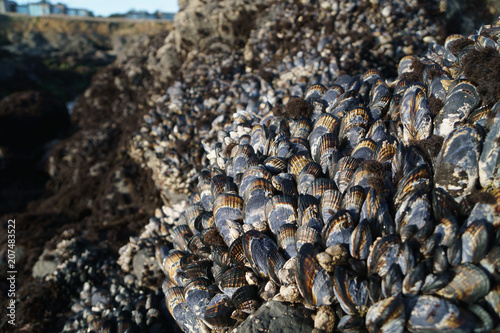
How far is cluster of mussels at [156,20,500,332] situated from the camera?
1.98m

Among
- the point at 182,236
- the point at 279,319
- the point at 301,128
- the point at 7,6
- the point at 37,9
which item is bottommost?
the point at 279,319

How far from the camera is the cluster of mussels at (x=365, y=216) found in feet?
6.50

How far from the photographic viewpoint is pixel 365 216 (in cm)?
240

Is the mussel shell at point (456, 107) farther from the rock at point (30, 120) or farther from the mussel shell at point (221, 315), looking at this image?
the rock at point (30, 120)

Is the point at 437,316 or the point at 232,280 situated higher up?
the point at 232,280

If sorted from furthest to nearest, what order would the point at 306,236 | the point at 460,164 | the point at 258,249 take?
the point at 258,249, the point at 306,236, the point at 460,164

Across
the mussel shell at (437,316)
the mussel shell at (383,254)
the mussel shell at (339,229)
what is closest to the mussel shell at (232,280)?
the mussel shell at (339,229)

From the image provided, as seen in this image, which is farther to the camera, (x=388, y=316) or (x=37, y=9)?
(x=37, y=9)

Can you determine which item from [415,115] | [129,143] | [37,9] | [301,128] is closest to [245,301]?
[301,128]

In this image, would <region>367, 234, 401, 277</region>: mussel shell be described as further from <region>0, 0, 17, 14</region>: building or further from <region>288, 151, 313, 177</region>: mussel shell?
<region>0, 0, 17, 14</region>: building

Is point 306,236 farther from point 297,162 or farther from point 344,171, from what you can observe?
point 297,162

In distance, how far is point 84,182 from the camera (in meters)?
7.60

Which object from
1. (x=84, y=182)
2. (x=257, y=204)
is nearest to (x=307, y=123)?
(x=257, y=204)

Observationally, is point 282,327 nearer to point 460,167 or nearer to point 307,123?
point 460,167
